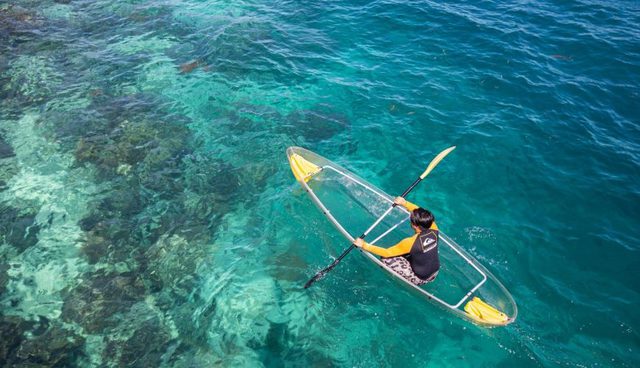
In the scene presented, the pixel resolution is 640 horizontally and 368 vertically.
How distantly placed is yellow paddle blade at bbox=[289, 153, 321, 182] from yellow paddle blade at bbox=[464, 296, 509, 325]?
5.70 metres

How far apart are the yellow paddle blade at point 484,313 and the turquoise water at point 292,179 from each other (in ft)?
1.54

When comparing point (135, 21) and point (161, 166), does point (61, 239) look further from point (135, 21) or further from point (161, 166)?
point (135, 21)

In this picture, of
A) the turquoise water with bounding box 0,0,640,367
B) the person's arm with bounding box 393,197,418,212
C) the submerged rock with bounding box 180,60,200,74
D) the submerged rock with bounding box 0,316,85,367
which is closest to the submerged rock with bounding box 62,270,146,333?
the turquoise water with bounding box 0,0,640,367

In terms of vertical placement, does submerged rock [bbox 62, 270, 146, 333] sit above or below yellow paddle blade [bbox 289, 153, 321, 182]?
below

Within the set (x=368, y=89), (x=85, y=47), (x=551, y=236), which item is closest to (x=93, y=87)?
(x=85, y=47)

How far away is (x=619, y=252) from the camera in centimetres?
993

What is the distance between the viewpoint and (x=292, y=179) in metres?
12.1

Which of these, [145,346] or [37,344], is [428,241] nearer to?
[145,346]

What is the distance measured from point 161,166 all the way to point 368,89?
8901 mm

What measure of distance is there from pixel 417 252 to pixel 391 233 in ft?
7.18

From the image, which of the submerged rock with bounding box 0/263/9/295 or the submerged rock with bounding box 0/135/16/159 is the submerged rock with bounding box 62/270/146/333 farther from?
the submerged rock with bounding box 0/135/16/159

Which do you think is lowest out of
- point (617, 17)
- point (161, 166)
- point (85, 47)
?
point (161, 166)

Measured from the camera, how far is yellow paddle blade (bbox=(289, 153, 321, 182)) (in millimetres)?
11415

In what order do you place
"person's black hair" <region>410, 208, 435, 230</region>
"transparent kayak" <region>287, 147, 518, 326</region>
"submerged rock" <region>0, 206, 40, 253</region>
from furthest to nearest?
"submerged rock" <region>0, 206, 40, 253</region>
"transparent kayak" <region>287, 147, 518, 326</region>
"person's black hair" <region>410, 208, 435, 230</region>
